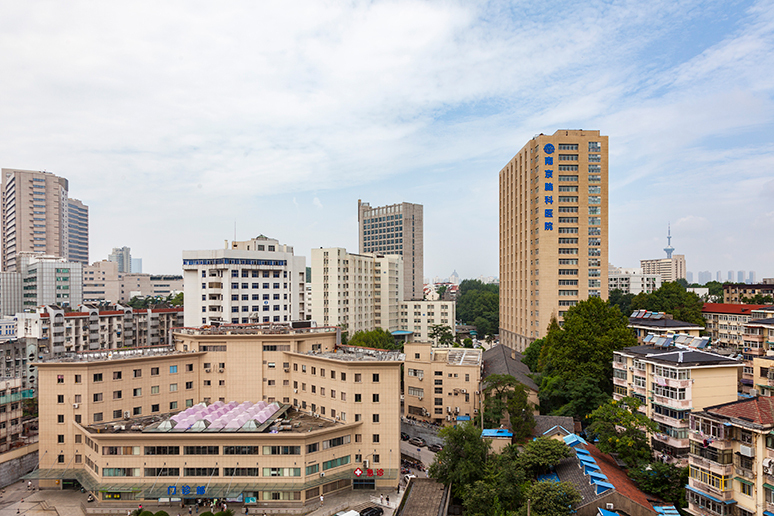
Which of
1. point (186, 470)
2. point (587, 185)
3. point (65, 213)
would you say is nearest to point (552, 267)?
point (587, 185)

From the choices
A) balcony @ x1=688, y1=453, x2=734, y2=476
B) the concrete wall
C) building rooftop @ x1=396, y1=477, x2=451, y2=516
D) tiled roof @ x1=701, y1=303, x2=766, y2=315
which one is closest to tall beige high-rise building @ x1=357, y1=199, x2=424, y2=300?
tiled roof @ x1=701, y1=303, x2=766, y2=315

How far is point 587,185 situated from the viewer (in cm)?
7081

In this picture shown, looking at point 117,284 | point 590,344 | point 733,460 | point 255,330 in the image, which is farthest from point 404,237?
point 733,460

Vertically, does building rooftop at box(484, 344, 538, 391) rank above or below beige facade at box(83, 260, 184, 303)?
below

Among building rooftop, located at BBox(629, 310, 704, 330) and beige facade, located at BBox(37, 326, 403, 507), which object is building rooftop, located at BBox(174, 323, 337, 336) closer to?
beige facade, located at BBox(37, 326, 403, 507)

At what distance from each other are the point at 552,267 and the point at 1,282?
111 meters

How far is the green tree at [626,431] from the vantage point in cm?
3288

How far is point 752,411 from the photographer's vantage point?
2461cm

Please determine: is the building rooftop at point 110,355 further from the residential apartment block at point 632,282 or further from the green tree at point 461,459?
the residential apartment block at point 632,282

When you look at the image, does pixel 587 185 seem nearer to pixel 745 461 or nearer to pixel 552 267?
pixel 552 267

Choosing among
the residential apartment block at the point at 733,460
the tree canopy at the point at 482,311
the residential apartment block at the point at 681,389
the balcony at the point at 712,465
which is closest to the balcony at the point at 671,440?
the residential apartment block at the point at 681,389

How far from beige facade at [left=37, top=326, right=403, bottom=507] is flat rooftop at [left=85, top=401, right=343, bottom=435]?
0.15 meters

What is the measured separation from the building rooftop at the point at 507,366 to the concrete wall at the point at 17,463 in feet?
160

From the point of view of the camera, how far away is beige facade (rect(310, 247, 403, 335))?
86.2 meters
